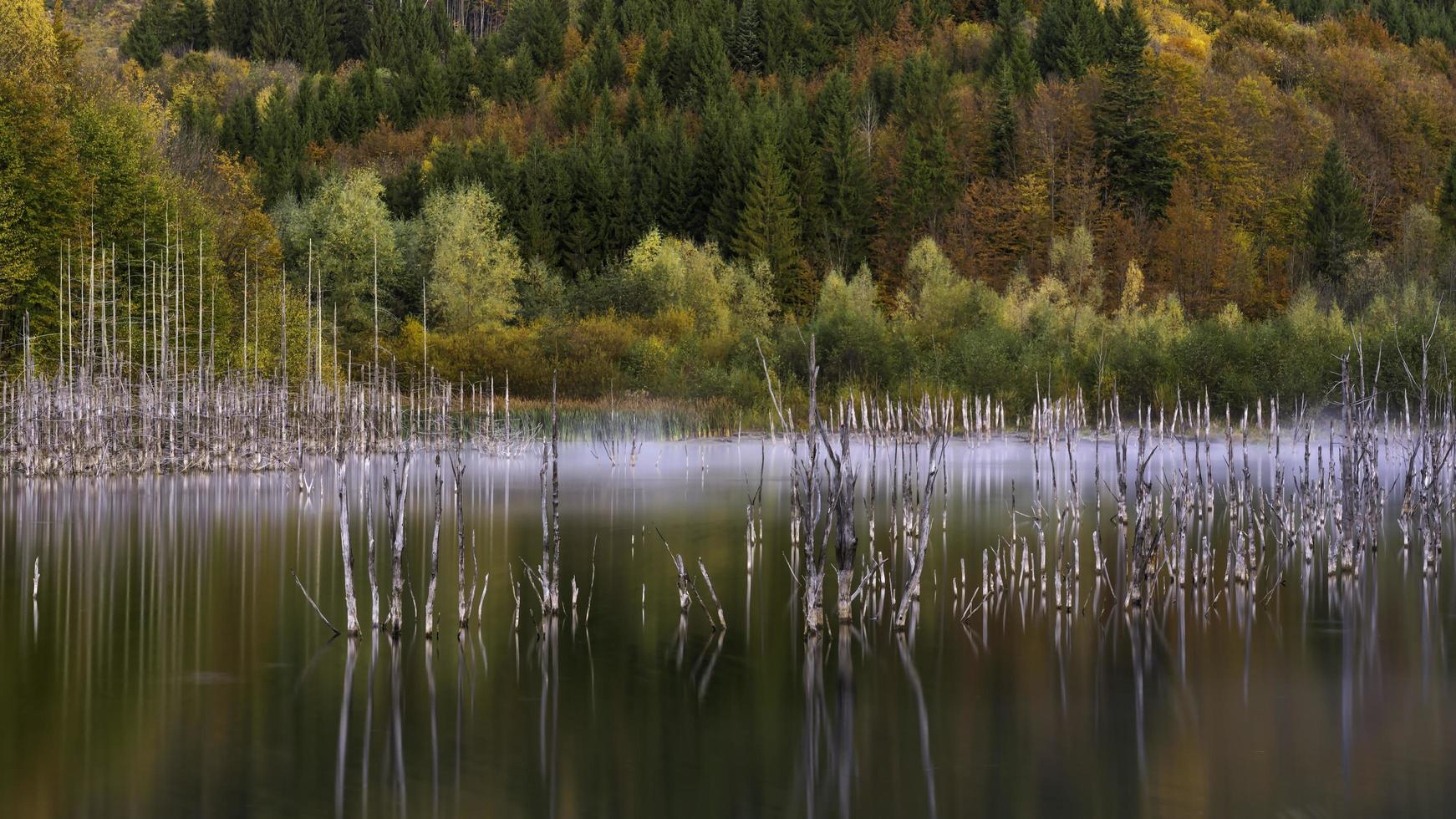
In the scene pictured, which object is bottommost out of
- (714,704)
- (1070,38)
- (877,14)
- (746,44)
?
(714,704)

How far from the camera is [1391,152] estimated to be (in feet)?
257

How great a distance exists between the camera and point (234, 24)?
11150 cm

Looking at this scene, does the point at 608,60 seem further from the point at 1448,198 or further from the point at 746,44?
the point at 1448,198

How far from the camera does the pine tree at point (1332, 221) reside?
64188 millimetres

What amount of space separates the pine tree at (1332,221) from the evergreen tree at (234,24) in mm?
78316

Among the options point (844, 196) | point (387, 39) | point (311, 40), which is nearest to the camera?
point (844, 196)

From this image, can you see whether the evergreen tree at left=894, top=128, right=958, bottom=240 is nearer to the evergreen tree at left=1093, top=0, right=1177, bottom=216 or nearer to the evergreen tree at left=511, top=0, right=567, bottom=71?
the evergreen tree at left=1093, top=0, right=1177, bottom=216

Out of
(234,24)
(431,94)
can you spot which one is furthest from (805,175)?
(234,24)

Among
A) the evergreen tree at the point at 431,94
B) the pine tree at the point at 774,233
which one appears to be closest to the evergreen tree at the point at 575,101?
the evergreen tree at the point at 431,94

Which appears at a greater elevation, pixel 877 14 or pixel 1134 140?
pixel 877 14

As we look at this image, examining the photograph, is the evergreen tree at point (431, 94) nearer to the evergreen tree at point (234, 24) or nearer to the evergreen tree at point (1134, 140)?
the evergreen tree at point (234, 24)

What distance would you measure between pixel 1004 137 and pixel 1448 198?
20.2m

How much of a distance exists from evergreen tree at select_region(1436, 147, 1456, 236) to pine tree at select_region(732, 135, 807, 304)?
28735mm

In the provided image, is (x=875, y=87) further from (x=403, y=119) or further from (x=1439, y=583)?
(x=1439, y=583)
